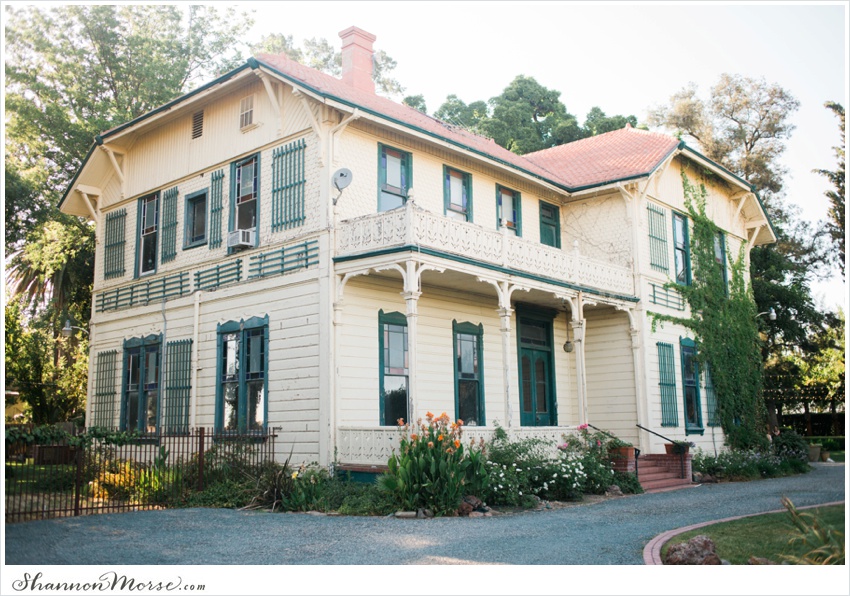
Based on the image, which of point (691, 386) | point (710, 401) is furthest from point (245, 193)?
point (710, 401)

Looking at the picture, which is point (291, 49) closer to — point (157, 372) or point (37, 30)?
point (37, 30)

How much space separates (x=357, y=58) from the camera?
64.5 feet

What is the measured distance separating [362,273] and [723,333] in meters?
12.8

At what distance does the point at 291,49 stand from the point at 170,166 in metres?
21.3

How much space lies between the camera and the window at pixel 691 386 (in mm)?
20938

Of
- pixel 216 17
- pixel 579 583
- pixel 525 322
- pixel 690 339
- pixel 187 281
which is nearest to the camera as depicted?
pixel 579 583

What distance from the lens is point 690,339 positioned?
21.5 m

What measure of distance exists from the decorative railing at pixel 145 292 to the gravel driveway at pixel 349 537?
272 inches

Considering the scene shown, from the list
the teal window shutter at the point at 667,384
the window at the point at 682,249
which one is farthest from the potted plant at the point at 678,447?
the window at the point at 682,249

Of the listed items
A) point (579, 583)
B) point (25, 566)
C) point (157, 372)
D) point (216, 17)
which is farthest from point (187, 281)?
point (216, 17)

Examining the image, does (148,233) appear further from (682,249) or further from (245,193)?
(682,249)

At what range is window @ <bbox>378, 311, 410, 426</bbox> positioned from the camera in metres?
15.4

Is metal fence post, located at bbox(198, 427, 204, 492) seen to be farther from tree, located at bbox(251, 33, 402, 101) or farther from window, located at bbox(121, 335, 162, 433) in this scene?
tree, located at bbox(251, 33, 402, 101)

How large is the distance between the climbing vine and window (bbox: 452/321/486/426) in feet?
21.6
